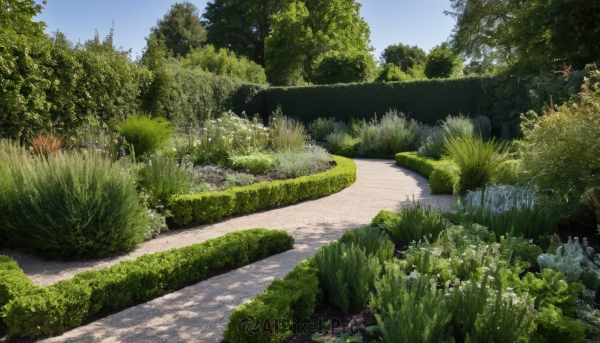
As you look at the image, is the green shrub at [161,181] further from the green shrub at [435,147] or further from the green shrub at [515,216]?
the green shrub at [435,147]

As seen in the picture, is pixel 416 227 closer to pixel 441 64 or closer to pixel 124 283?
pixel 124 283

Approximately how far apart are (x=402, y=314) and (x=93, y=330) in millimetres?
2385

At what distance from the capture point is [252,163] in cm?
898

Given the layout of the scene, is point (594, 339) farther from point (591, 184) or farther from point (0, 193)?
point (0, 193)

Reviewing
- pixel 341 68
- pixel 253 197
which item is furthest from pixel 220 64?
pixel 253 197

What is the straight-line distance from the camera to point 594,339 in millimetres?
2691

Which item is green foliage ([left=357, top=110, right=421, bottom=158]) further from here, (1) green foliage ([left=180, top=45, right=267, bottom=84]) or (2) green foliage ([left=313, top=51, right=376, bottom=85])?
(1) green foliage ([left=180, top=45, right=267, bottom=84])

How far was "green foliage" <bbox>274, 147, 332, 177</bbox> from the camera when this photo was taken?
29.7 feet

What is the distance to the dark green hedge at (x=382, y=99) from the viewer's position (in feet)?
55.1

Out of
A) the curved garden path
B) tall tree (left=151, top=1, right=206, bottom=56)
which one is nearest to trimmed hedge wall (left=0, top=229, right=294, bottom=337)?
the curved garden path

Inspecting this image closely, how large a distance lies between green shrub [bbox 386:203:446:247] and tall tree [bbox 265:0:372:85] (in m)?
26.9

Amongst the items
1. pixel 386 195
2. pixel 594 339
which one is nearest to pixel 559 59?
pixel 386 195

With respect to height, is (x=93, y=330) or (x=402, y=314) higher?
(x=402, y=314)

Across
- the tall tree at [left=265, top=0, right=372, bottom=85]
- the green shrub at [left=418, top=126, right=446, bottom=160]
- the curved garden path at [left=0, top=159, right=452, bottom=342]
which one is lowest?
the curved garden path at [left=0, top=159, right=452, bottom=342]
